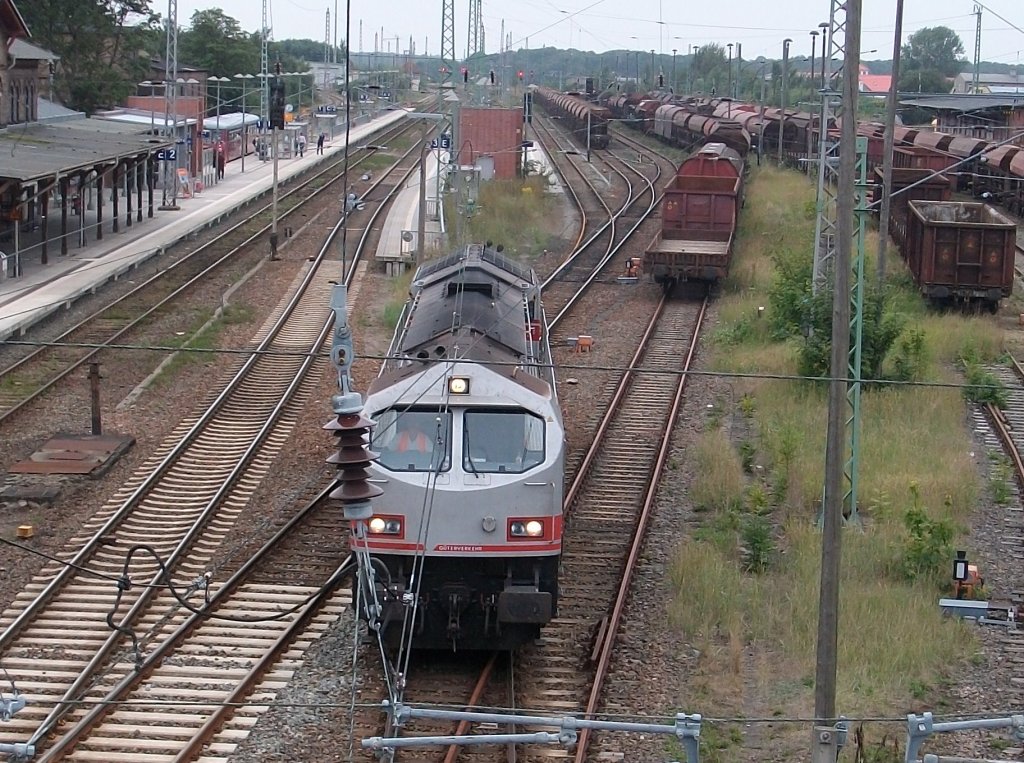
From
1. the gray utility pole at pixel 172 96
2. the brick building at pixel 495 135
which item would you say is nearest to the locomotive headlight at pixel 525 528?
the gray utility pole at pixel 172 96

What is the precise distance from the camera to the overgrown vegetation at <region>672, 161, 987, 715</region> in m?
11.9

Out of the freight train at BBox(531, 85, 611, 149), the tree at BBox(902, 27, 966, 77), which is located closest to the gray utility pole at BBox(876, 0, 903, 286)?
the freight train at BBox(531, 85, 611, 149)

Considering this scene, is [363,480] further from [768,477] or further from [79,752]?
[768,477]

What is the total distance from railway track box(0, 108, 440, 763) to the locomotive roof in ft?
4.41

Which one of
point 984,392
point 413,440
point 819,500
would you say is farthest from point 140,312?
point 413,440

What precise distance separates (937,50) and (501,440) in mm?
150947

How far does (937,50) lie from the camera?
150 metres

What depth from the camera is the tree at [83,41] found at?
65812 mm

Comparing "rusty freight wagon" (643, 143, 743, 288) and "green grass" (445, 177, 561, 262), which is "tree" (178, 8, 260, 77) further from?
"rusty freight wagon" (643, 143, 743, 288)

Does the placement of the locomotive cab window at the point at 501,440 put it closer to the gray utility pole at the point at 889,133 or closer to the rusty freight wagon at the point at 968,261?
the gray utility pole at the point at 889,133

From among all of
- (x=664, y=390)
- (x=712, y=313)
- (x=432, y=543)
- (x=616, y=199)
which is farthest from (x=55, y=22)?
(x=432, y=543)

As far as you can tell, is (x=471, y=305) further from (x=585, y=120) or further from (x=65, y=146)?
(x=585, y=120)

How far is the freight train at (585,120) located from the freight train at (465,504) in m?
50.7

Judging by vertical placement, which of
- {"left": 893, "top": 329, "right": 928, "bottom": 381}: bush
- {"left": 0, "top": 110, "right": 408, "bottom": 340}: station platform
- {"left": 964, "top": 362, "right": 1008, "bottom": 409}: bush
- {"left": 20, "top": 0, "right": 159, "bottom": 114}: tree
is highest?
{"left": 20, "top": 0, "right": 159, "bottom": 114}: tree
